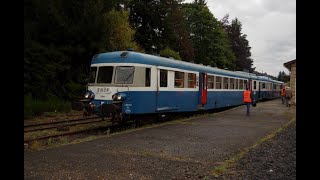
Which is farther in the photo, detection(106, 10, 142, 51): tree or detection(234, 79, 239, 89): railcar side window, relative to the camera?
detection(106, 10, 142, 51): tree

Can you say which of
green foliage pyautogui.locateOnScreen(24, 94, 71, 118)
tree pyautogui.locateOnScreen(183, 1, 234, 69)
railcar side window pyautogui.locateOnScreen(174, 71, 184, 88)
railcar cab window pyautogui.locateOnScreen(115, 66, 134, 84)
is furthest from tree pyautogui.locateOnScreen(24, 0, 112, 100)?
tree pyautogui.locateOnScreen(183, 1, 234, 69)

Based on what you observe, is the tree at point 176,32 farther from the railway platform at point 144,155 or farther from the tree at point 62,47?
the railway platform at point 144,155

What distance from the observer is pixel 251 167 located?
25.6ft

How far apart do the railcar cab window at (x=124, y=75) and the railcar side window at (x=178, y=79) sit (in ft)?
10.6

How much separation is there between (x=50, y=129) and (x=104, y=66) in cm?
315

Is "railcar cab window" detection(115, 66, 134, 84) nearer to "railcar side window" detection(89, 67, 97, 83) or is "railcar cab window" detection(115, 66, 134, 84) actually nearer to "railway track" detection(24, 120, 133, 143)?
"railcar side window" detection(89, 67, 97, 83)

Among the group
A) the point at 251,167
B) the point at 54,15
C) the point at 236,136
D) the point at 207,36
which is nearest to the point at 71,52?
the point at 54,15

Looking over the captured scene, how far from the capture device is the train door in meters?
20.4

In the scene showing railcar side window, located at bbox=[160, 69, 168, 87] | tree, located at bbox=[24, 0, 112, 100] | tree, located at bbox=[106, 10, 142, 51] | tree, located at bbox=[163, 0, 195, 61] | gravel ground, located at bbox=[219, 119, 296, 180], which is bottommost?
gravel ground, located at bbox=[219, 119, 296, 180]

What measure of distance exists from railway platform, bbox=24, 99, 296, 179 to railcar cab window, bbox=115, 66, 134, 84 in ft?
6.73

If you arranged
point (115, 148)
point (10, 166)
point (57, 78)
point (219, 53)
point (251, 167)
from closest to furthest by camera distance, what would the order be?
1. point (10, 166)
2. point (251, 167)
3. point (115, 148)
4. point (57, 78)
5. point (219, 53)

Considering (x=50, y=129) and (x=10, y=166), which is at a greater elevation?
(x=10, y=166)

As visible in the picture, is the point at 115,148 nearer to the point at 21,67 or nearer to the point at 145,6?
the point at 21,67

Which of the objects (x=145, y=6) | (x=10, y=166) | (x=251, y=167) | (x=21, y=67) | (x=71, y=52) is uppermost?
(x=145, y=6)
